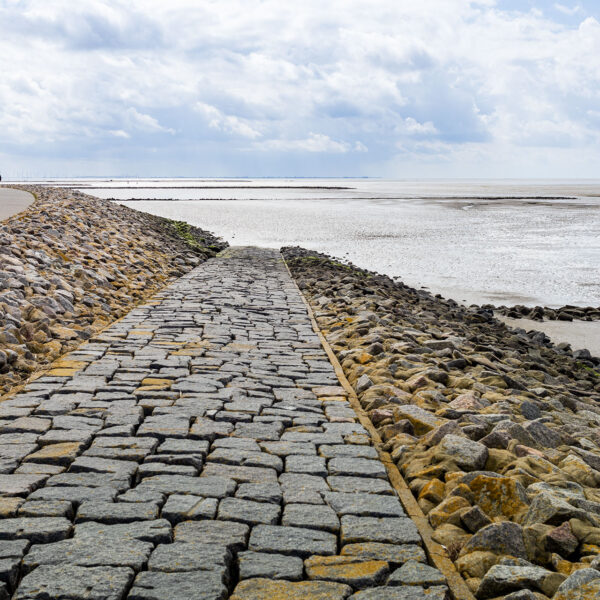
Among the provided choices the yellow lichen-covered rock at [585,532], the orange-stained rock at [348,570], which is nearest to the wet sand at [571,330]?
the yellow lichen-covered rock at [585,532]

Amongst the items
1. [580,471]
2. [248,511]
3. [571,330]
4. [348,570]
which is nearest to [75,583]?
[248,511]

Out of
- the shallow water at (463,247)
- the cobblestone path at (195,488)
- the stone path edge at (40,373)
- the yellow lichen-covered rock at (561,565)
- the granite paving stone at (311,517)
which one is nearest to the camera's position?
the cobblestone path at (195,488)

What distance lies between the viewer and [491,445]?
4945mm

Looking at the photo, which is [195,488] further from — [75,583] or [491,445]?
[491,445]

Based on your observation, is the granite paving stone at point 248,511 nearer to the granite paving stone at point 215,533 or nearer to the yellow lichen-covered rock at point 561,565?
the granite paving stone at point 215,533

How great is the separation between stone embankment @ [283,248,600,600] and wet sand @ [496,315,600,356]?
2.17m

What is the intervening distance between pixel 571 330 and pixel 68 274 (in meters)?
9.80

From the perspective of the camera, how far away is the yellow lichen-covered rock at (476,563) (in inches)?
134

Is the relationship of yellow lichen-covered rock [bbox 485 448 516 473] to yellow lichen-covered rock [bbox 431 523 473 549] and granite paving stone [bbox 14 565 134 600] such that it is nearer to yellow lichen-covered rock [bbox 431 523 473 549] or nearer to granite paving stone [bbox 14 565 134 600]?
yellow lichen-covered rock [bbox 431 523 473 549]

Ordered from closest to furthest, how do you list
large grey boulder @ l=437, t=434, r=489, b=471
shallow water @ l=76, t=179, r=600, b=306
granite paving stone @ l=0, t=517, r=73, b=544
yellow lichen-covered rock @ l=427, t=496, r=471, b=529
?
granite paving stone @ l=0, t=517, r=73, b=544
yellow lichen-covered rock @ l=427, t=496, r=471, b=529
large grey boulder @ l=437, t=434, r=489, b=471
shallow water @ l=76, t=179, r=600, b=306

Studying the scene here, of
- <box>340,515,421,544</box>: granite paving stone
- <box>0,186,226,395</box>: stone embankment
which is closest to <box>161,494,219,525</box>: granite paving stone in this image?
<box>340,515,421,544</box>: granite paving stone

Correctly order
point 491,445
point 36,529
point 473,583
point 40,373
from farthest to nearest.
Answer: point 40,373 → point 491,445 → point 36,529 → point 473,583

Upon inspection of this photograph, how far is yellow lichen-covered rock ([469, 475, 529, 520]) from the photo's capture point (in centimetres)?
391

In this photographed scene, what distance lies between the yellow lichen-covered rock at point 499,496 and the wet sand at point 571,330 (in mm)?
8638
